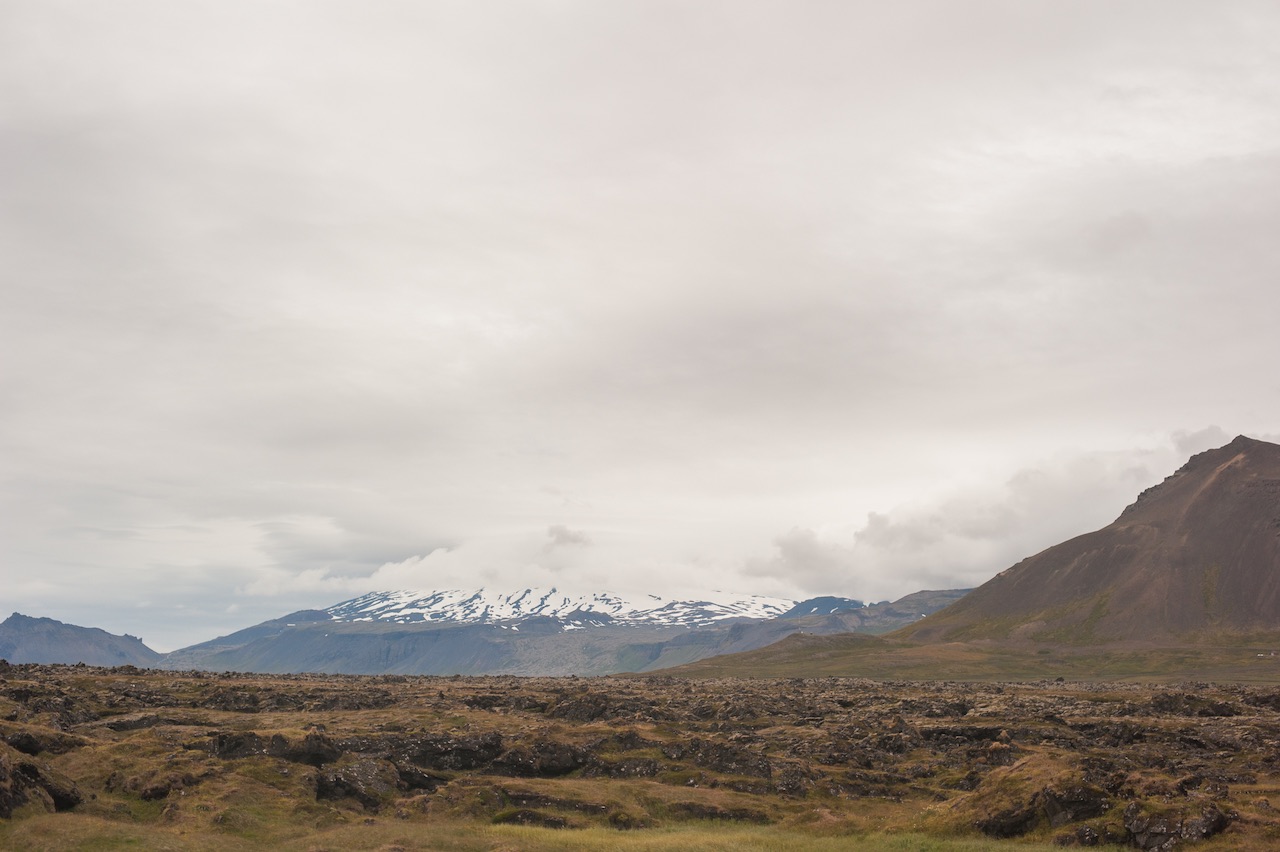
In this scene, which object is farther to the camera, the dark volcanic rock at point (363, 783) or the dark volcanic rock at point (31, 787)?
the dark volcanic rock at point (363, 783)

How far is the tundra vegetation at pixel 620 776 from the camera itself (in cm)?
4775

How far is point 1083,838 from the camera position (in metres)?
46.2

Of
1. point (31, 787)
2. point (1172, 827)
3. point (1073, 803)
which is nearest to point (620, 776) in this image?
point (1073, 803)

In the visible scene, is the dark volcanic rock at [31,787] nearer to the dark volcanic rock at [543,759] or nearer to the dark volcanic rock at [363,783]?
the dark volcanic rock at [363,783]

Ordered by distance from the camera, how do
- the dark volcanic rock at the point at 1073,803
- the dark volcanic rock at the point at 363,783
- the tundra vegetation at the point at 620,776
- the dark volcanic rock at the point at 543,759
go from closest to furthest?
the tundra vegetation at the point at 620,776
the dark volcanic rock at the point at 1073,803
the dark volcanic rock at the point at 363,783
the dark volcanic rock at the point at 543,759

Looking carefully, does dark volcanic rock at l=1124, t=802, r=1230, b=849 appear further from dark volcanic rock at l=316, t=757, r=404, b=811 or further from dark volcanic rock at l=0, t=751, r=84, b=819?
dark volcanic rock at l=0, t=751, r=84, b=819

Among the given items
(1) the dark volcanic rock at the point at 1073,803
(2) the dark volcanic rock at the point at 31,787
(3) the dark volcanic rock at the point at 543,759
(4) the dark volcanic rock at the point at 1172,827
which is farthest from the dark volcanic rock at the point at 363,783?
(4) the dark volcanic rock at the point at 1172,827

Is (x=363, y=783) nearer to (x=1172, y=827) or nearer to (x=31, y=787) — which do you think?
(x=31, y=787)

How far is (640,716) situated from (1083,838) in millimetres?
54271

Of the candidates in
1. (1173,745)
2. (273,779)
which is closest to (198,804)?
(273,779)

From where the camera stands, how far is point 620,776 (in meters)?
68.7

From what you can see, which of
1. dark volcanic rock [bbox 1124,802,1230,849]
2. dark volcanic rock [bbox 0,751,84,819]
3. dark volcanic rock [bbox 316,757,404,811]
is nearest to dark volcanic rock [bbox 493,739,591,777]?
dark volcanic rock [bbox 316,757,404,811]

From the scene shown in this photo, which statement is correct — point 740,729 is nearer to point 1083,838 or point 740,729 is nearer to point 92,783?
point 1083,838

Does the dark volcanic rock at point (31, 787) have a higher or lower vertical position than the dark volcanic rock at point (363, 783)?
higher
